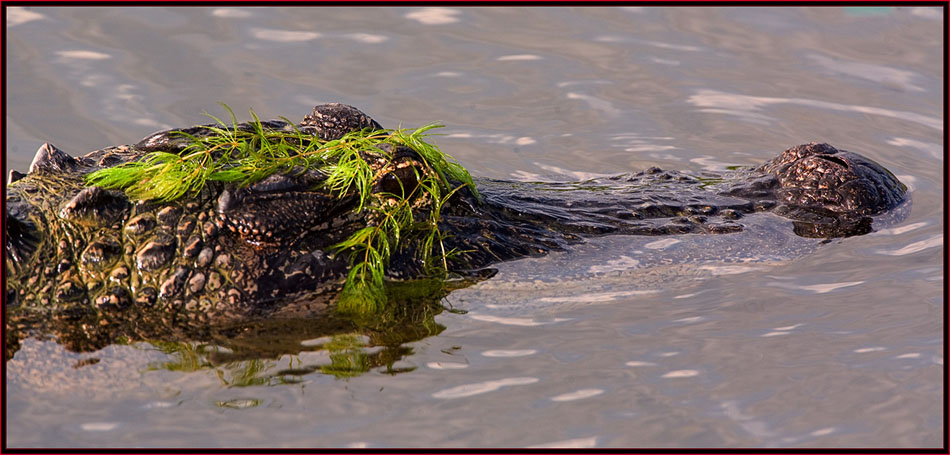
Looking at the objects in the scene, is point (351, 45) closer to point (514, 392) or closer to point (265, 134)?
point (265, 134)

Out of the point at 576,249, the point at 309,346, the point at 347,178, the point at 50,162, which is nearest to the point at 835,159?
the point at 576,249

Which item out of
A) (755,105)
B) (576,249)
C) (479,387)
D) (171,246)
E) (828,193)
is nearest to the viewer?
(479,387)

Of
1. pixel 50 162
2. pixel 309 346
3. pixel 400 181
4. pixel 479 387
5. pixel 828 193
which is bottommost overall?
pixel 479 387

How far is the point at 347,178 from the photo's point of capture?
16.0ft

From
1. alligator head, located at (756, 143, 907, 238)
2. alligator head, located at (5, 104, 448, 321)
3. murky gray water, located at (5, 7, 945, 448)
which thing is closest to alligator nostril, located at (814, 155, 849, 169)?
alligator head, located at (756, 143, 907, 238)

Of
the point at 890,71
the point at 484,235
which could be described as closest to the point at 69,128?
the point at 484,235

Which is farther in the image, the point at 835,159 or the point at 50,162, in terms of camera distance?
the point at 835,159

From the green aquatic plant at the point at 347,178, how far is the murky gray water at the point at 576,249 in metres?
0.40

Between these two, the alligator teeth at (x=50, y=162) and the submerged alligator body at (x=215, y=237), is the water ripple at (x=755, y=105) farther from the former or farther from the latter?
the alligator teeth at (x=50, y=162)

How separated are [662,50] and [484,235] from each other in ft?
16.6

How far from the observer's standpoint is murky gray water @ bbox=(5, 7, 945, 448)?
4367 mm

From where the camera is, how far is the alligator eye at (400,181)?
16.3ft

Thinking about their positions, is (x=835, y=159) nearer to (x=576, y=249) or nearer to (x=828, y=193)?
(x=828, y=193)

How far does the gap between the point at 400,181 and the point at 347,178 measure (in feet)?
0.89
